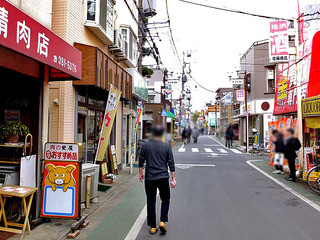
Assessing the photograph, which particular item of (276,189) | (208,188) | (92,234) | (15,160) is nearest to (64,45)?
(15,160)

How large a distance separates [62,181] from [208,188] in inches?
201

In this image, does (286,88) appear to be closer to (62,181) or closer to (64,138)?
(62,181)

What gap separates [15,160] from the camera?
5461 millimetres

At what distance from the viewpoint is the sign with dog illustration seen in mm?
5363

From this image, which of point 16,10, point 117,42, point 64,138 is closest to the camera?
point 16,10

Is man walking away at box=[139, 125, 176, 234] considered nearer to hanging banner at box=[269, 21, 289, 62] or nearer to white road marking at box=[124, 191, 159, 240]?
white road marking at box=[124, 191, 159, 240]

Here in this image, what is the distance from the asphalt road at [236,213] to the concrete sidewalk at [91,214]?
60.1 inches

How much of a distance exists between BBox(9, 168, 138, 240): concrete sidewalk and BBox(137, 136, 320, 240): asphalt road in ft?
5.01

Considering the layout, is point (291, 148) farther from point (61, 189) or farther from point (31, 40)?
point (61, 189)

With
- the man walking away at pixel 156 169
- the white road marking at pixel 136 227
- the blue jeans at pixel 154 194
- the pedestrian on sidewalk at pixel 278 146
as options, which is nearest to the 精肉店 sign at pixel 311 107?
the man walking away at pixel 156 169

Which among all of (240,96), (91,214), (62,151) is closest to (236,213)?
(91,214)

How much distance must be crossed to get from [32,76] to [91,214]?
3.45m

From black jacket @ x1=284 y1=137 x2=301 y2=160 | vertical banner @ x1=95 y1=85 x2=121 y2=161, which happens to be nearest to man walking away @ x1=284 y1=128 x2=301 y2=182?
black jacket @ x1=284 y1=137 x2=301 y2=160

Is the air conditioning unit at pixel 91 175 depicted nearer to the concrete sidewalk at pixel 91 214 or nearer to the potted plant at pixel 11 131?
the concrete sidewalk at pixel 91 214
